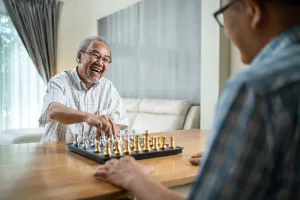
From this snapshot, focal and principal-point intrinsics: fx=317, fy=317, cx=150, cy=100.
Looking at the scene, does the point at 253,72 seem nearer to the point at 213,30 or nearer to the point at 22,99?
the point at 213,30

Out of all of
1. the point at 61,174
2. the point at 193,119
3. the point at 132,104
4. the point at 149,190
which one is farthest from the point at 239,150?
the point at 132,104

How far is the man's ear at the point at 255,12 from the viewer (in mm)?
590

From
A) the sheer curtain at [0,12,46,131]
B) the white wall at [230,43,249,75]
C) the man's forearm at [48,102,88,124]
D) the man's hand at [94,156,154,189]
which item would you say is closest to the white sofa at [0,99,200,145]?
the white wall at [230,43,249,75]

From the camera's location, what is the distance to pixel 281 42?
0.59m

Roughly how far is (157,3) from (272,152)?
3.55 metres

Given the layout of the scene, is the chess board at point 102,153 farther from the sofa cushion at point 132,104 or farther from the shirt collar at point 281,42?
the sofa cushion at point 132,104

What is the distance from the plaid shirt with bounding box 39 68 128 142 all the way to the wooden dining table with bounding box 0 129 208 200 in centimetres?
52

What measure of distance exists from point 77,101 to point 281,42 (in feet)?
6.12

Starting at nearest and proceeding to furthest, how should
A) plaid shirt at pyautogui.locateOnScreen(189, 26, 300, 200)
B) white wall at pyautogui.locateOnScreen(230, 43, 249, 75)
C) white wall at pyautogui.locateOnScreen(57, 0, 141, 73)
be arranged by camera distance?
plaid shirt at pyautogui.locateOnScreen(189, 26, 300, 200), white wall at pyautogui.locateOnScreen(230, 43, 249, 75), white wall at pyautogui.locateOnScreen(57, 0, 141, 73)

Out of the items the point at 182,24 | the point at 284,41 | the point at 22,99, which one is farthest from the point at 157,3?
the point at 284,41

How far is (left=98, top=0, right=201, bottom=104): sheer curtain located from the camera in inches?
→ 133

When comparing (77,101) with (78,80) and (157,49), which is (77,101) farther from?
(157,49)

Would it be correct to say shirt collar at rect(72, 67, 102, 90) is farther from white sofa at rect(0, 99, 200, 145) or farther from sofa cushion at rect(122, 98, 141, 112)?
sofa cushion at rect(122, 98, 141, 112)

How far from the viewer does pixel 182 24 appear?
3.49m
